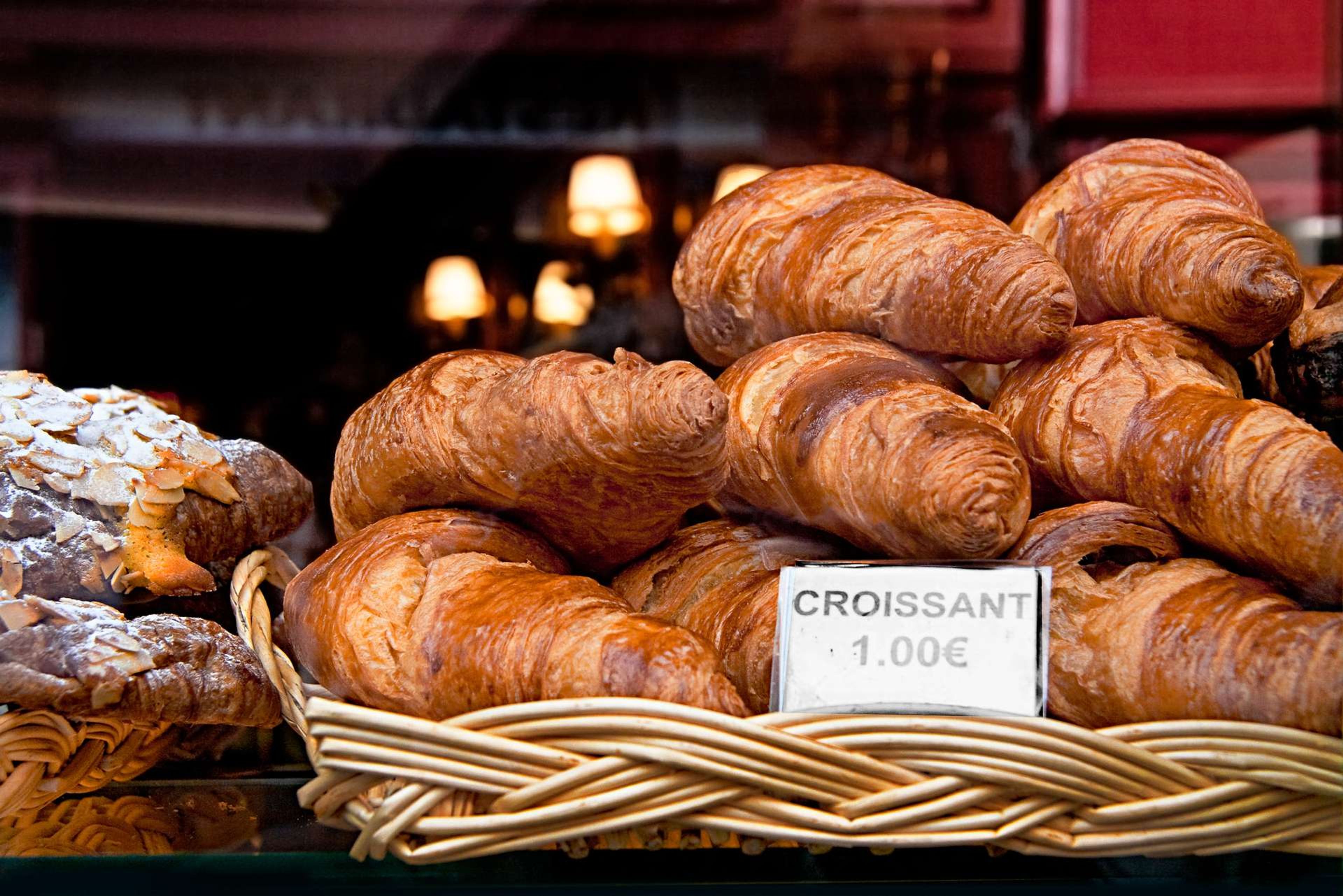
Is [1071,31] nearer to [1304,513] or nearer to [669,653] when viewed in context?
[1304,513]

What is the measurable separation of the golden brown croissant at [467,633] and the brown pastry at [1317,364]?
2.16 feet

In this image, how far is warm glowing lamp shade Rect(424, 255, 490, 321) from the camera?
280 cm

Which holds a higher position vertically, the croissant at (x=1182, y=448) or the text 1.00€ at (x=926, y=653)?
the croissant at (x=1182, y=448)

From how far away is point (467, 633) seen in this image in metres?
0.89

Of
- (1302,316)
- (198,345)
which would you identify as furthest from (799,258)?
(198,345)

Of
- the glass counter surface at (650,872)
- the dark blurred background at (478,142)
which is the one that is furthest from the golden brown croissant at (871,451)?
the dark blurred background at (478,142)

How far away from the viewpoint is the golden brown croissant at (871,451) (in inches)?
34.9

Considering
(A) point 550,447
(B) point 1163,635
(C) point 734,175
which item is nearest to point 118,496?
(A) point 550,447

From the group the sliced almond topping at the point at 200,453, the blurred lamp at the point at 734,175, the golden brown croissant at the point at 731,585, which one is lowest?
the golden brown croissant at the point at 731,585

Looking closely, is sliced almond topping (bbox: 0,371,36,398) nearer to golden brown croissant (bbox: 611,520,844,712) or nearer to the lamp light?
golden brown croissant (bbox: 611,520,844,712)

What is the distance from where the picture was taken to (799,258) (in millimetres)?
1208

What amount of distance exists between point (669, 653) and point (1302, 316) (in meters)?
0.73

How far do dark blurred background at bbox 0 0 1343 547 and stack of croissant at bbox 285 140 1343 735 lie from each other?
→ 781 millimetres

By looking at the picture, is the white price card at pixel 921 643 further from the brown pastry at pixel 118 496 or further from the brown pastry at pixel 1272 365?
the brown pastry at pixel 118 496
